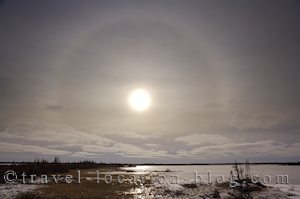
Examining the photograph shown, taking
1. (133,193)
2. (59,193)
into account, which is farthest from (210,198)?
(59,193)

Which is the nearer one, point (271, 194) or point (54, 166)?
point (271, 194)

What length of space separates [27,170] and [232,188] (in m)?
39.0

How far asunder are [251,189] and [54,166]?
4682cm

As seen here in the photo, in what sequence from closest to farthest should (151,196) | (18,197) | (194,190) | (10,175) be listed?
(18,197) < (151,196) < (194,190) < (10,175)

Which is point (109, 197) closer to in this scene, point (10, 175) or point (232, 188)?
point (232, 188)

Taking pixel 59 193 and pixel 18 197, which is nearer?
pixel 18 197

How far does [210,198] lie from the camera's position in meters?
32.8

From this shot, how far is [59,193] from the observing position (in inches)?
1283

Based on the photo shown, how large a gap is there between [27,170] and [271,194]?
1719 inches

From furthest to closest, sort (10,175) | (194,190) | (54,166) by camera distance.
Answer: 1. (54,166)
2. (10,175)
3. (194,190)

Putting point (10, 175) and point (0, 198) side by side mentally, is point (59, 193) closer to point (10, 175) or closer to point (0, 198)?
point (0, 198)

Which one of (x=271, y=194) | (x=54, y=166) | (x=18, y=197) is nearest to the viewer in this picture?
(x=18, y=197)

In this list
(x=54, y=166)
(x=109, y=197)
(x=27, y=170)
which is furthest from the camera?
(x=54, y=166)

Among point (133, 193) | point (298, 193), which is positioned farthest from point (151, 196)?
point (298, 193)
